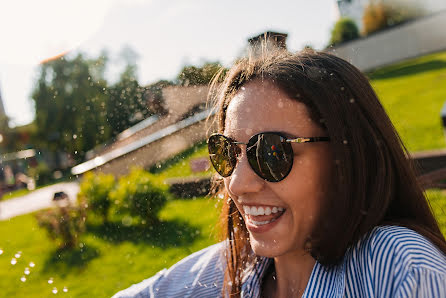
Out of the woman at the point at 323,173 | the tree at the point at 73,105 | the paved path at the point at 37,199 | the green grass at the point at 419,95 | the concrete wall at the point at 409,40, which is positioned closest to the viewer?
the woman at the point at 323,173

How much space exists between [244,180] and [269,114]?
209 mm

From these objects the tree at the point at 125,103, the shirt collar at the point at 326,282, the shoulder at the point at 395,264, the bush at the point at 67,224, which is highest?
the tree at the point at 125,103

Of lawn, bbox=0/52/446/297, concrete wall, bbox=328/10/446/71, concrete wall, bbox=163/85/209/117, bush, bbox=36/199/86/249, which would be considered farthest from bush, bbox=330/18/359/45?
concrete wall, bbox=328/10/446/71

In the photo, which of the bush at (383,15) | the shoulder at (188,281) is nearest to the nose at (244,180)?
the shoulder at (188,281)

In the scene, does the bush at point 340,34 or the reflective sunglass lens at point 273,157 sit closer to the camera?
the reflective sunglass lens at point 273,157

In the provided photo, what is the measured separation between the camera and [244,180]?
1.20 metres

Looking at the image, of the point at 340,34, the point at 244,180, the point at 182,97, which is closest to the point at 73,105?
the point at 182,97

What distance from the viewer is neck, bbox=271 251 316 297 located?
1365mm

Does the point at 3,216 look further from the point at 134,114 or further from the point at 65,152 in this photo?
the point at 134,114

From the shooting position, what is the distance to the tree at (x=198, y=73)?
1.54 m

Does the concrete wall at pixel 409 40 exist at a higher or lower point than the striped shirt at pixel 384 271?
higher

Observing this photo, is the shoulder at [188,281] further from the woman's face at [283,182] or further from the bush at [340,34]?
the bush at [340,34]

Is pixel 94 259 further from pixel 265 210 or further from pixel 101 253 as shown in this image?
pixel 265 210

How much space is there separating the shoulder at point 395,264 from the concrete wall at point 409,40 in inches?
713
